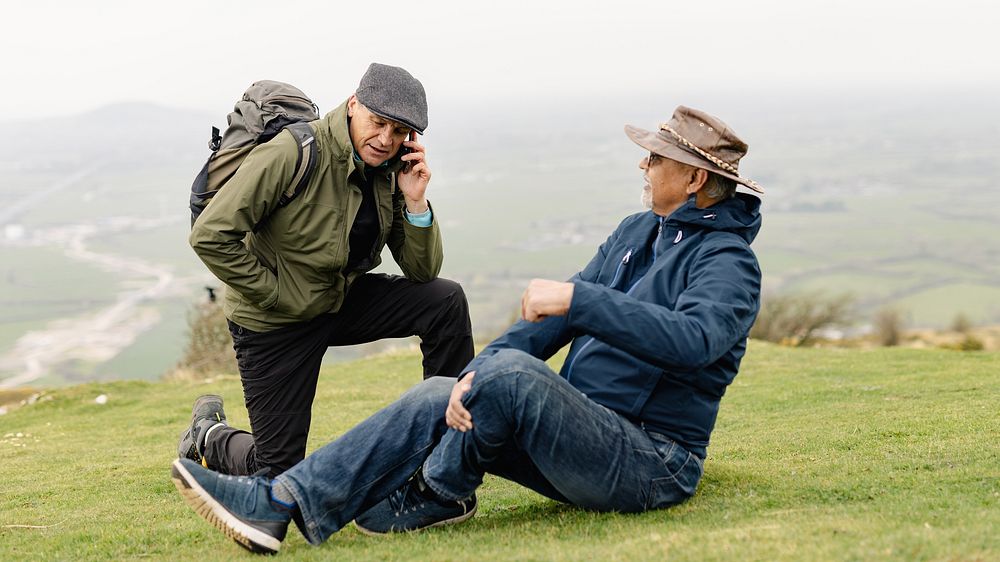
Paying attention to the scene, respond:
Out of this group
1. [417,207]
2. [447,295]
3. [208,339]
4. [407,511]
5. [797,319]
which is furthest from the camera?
[797,319]

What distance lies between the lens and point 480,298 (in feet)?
279

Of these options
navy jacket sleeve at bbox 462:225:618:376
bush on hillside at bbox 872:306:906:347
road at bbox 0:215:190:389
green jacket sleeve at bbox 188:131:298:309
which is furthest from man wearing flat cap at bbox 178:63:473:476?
road at bbox 0:215:190:389

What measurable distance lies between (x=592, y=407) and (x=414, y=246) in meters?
2.50

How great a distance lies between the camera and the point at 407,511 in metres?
4.87

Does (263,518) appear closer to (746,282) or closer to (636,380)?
(636,380)

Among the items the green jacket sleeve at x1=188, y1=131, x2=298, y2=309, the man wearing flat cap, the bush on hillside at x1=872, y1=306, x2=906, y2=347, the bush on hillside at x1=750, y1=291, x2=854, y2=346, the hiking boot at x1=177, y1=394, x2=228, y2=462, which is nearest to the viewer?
the green jacket sleeve at x1=188, y1=131, x2=298, y2=309

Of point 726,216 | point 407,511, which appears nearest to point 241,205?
point 407,511

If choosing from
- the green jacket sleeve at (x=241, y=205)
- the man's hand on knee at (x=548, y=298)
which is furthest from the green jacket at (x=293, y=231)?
the man's hand on knee at (x=548, y=298)

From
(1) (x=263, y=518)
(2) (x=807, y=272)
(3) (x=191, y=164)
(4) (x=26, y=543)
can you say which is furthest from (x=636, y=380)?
(3) (x=191, y=164)

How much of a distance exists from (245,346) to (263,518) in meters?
2.34

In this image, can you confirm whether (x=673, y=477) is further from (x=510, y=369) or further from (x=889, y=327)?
(x=889, y=327)

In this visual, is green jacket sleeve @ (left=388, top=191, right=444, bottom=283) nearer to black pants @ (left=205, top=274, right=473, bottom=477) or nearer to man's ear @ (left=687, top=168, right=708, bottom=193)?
black pants @ (left=205, top=274, right=473, bottom=477)

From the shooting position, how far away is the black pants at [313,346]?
6.53m

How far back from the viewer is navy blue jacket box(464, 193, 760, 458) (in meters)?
3.99
